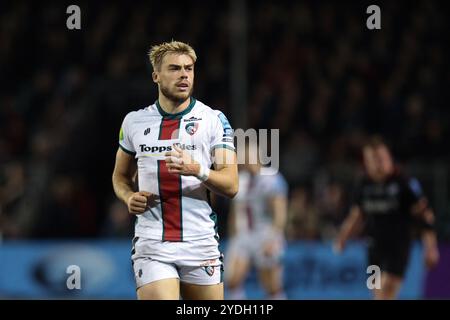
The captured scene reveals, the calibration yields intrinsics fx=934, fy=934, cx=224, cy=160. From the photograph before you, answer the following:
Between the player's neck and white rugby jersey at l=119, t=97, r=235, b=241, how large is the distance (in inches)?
1.2

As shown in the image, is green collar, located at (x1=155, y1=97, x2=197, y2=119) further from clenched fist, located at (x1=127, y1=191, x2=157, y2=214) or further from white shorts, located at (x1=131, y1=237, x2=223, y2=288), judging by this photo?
white shorts, located at (x1=131, y1=237, x2=223, y2=288)

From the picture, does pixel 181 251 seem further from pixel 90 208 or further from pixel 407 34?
pixel 407 34

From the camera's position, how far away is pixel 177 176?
220 inches

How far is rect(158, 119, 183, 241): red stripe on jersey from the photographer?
18.3ft

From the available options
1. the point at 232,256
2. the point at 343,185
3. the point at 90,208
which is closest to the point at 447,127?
the point at 343,185

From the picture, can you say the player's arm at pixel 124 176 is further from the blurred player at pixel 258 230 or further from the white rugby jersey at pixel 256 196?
the white rugby jersey at pixel 256 196

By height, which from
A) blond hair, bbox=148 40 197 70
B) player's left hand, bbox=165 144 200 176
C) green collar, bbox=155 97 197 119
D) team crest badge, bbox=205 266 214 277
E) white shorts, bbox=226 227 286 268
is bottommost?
white shorts, bbox=226 227 286 268

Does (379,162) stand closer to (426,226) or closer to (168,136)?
(426,226)

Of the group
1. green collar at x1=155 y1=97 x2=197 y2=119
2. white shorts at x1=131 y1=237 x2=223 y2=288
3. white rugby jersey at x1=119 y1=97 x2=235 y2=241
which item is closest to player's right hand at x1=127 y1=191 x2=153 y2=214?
white rugby jersey at x1=119 y1=97 x2=235 y2=241

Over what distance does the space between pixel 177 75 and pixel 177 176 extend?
23.8 inches

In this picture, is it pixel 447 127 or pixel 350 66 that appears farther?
pixel 350 66

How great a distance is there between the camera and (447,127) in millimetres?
14984
